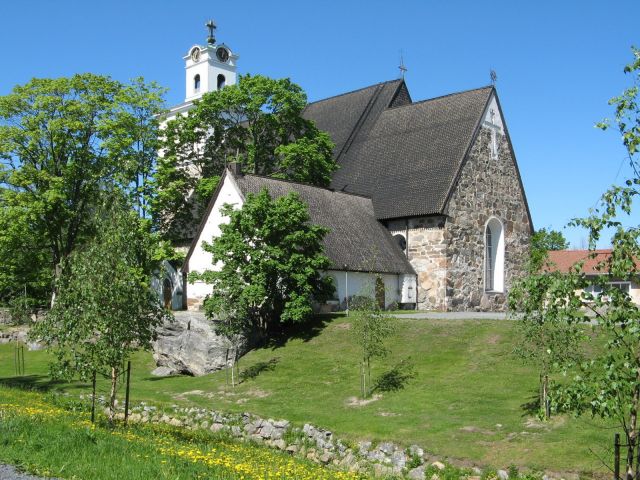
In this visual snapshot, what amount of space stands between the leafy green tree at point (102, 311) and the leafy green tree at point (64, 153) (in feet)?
65.7

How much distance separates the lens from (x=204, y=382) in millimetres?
24984

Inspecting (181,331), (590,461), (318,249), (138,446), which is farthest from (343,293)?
(138,446)

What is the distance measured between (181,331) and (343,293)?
736cm

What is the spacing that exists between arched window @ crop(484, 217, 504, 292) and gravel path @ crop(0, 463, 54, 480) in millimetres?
31444

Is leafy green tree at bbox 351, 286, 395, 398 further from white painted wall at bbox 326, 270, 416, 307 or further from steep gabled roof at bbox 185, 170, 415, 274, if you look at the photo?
steep gabled roof at bbox 185, 170, 415, 274

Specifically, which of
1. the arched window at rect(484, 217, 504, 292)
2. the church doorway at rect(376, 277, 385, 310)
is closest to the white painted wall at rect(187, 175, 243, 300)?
the church doorway at rect(376, 277, 385, 310)

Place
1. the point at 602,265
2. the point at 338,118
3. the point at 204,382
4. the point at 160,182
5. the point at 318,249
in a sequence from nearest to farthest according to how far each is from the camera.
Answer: the point at 602,265, the point at 204,382, the point at 318,249, the point at 160,182, the point at 338,118

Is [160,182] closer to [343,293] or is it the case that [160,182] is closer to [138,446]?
[343,293]

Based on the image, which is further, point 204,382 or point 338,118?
point 338,118

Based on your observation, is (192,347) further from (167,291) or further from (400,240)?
(400,240)

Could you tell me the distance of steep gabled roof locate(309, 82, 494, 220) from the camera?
36.0 metres

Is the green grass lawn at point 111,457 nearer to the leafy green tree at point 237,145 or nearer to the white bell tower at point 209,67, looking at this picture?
the leafy green tree at point 237,145

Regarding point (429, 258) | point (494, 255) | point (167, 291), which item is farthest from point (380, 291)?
point (167, 291)

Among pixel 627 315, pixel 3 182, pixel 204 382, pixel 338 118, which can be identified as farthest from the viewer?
pixel 338 118
